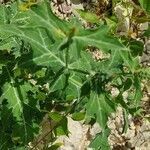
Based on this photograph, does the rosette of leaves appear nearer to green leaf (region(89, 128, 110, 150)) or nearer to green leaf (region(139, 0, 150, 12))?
green leaf (region(89, 128, 110, 150))

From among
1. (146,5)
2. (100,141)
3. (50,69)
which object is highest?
(146,5)

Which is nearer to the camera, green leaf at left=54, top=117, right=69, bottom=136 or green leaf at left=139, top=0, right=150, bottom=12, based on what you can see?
green leaf at left=139, top=0, right=150, bottom=12

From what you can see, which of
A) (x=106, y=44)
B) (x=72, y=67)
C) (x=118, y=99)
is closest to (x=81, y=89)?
(x=72, y=67)

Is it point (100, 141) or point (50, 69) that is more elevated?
point (50, 69)

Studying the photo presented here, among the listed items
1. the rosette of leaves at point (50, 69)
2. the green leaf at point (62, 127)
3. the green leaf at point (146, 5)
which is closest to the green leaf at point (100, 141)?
Result: the rosette of leaves at point (50, 69)

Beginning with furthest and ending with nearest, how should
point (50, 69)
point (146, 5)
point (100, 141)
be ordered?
point (100, 141) → point (146, 5) → point (50, 69)

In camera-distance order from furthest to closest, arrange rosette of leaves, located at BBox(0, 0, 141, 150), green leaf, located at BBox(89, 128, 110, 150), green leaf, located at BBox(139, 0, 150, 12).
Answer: green leaf, located at BBox(89, 128, 110, 150), green leaf, located at BBox(139, 0, 150, 12), rosette of leaves, located at BBox(0, 0, 141, 150)

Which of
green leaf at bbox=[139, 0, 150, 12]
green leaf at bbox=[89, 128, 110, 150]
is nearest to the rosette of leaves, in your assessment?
green leaf at bbox=[89, 128, 110, 150]

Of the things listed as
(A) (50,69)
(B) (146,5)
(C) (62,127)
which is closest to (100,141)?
(C) (62,127)

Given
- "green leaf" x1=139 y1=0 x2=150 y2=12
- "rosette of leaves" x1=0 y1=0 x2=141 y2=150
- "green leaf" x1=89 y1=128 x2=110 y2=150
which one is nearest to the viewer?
"rosette of leaves" x1=0 y1=0 x2=141 y2=150

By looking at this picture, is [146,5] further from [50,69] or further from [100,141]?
[100,141]
